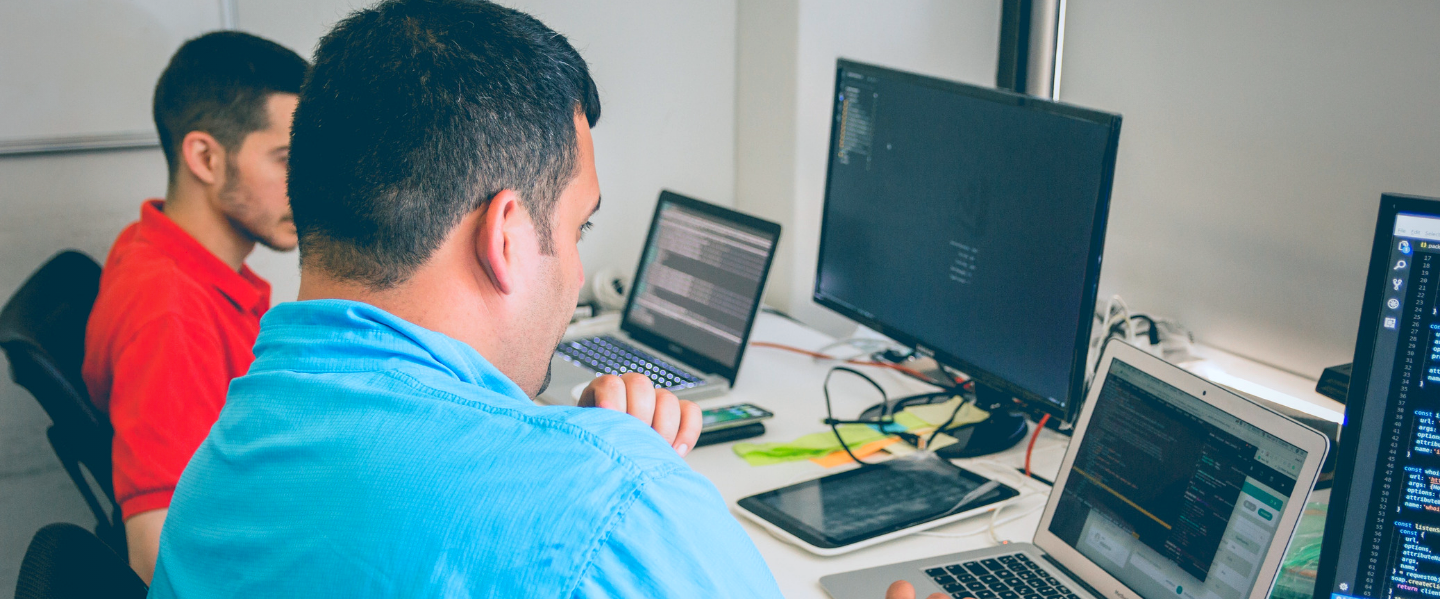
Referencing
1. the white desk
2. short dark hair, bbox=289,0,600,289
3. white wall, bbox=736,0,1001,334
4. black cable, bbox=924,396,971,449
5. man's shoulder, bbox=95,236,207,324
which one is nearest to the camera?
short dark hair, bbox=289,0,600,289

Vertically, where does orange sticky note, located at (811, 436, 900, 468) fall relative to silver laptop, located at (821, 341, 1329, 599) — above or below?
below

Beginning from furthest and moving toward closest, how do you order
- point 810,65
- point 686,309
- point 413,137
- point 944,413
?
point 810,65, point 686,309, point 944,413, point 413,137

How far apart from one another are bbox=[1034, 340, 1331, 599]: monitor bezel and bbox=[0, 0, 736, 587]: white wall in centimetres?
134

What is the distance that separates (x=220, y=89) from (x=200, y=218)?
7.7 inches

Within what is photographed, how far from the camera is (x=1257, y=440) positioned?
34.9 inches

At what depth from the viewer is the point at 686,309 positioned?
180 cm

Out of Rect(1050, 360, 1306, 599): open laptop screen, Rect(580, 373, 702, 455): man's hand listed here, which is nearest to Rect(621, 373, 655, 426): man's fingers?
Rect(580, 373, 702, 455): man's hand

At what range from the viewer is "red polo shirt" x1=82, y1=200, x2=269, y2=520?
1.20m

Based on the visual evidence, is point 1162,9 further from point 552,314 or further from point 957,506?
point 552,314

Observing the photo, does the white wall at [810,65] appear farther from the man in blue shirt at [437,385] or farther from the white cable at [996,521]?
the man in blue shirt at [437,385]

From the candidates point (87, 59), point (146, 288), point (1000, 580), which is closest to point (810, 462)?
point (1000, 580)

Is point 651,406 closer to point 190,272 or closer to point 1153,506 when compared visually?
point 1153,506

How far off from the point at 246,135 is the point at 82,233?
53 cm

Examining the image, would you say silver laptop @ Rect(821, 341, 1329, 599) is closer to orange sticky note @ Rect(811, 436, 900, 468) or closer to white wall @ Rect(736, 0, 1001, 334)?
orange sticky note @ Rect(811, 436, 900, 468)
